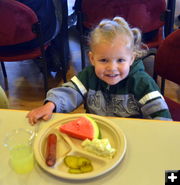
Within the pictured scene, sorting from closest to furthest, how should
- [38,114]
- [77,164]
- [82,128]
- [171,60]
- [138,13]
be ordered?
1. [77,164]
2. [82,128]
3. [38,114]
4. [171,60]
5. [138,13]

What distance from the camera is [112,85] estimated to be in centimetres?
146

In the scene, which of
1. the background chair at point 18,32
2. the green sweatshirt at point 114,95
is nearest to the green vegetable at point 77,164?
the green sweatshirt at point 114,95

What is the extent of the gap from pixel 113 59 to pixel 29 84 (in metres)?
1.94

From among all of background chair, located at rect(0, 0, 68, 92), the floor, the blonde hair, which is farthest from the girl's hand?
the floor

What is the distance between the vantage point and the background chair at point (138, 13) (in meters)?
2.35

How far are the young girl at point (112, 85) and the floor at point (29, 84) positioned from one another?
42.7 inches

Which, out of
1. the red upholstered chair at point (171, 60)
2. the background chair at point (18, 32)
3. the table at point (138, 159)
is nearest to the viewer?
the table at point (138, 159)

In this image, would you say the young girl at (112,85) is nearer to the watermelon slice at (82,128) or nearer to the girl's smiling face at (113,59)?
the girl's smiling face at (113,59)

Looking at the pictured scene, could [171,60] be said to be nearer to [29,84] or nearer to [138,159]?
[138,159]

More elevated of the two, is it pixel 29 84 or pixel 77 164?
pixel 77 164

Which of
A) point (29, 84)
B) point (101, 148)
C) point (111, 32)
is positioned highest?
point (111, 32)

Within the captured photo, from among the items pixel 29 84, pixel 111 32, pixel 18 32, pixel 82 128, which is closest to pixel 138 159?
pixel 82 128

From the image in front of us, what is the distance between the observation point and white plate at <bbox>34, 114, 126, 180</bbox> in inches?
35.7

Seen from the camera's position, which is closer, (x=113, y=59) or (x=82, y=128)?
(x=82, y=128)
